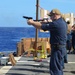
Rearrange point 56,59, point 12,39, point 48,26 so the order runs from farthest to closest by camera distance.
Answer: point 12,39 < point 56,59 < point 48,26

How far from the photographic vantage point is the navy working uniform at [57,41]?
1045cm

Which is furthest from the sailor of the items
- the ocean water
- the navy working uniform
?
the ocean water

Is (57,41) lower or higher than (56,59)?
higher

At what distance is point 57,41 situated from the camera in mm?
10555

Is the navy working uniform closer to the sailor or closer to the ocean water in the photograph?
the sailor

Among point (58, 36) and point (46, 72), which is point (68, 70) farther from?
point (58, 36)

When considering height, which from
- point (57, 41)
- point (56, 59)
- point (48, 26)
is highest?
point (48, 26)

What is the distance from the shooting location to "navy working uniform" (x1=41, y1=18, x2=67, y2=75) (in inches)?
411

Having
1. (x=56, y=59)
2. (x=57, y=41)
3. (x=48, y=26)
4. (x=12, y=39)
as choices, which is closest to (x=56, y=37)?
(x=57, y=41)

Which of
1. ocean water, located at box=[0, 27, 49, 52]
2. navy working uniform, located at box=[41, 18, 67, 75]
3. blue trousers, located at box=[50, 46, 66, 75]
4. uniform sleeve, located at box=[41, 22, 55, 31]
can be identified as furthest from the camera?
ocean water, located at box=[0, 27, 49, 52]

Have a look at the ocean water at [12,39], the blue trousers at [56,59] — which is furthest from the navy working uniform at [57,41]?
the ocean water at [12,39]

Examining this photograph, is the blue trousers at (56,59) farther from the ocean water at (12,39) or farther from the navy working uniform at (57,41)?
the ocean water at (12,39)

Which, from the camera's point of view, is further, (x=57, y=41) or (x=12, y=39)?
(x=12, y=39)

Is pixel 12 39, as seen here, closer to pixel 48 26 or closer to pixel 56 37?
pixel 56 37
